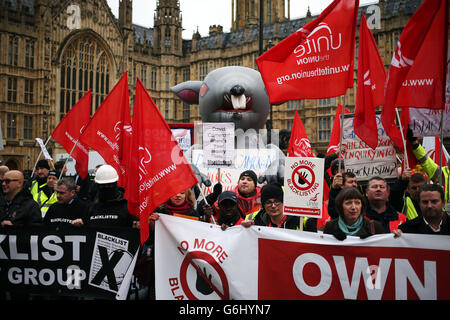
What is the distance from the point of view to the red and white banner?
10.7 feet

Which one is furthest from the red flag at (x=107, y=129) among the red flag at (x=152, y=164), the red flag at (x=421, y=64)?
the red flag at (x=421, y=64)

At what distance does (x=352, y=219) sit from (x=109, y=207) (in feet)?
7.22

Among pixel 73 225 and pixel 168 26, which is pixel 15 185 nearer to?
pixel 73 225

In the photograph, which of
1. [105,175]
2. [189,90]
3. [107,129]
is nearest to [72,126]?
[107,129]

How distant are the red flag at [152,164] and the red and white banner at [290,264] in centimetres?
27

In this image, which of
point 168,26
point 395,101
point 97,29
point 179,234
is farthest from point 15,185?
point 168,26

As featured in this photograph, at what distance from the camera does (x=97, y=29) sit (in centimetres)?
3362

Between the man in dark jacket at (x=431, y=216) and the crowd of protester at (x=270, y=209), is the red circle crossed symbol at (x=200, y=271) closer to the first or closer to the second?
the crowd of protester at (x=270, y=209)

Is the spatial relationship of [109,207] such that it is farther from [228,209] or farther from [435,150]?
[435,150]

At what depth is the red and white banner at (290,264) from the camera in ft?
10.7

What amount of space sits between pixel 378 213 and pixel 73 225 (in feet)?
8.73

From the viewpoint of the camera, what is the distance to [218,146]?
5.35 meters

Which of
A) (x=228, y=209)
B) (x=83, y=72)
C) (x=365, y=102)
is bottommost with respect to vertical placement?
(x=228, y=209)

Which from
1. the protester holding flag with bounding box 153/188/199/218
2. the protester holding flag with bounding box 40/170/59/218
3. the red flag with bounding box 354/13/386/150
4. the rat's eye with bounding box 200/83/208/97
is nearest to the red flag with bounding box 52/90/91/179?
the protester holding flag with bounding box 40/170/59/218
